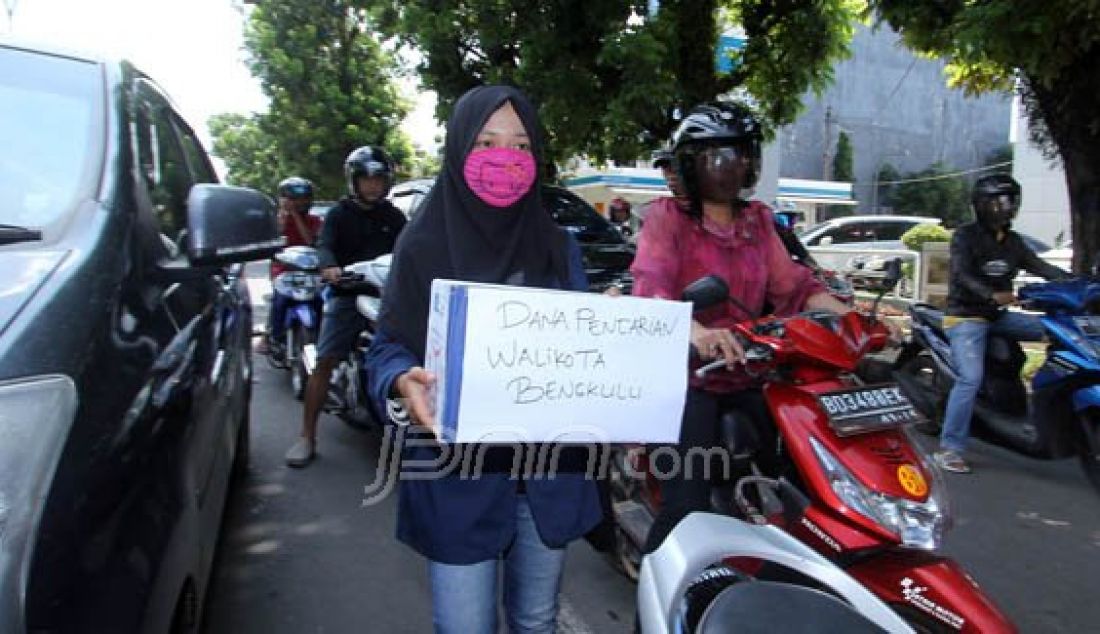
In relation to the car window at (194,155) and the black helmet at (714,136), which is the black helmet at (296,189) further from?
the black helmet at (714,136)

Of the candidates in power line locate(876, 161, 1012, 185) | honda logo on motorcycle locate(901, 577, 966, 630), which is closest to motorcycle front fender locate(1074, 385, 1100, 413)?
honda logo on motorcycle locate(901, 577, 966, 630)

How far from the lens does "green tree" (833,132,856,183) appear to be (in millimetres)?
38875

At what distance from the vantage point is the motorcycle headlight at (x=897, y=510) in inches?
85.3

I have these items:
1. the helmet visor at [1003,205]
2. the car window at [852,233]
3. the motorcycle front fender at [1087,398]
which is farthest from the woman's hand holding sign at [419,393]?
the car window at [852,233]

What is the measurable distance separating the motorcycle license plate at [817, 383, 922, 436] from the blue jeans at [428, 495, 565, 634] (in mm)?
907

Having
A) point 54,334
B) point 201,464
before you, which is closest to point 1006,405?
point 201,464

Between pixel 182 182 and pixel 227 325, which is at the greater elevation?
pixel 182 182

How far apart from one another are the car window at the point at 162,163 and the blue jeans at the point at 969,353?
4.33 meters

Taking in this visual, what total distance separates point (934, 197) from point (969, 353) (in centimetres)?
3731

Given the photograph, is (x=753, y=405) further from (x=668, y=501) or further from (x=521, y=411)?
(x=521, y=411)

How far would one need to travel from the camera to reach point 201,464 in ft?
7.89

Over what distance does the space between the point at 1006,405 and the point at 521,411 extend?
4.48 meters

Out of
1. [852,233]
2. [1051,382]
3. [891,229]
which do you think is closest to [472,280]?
[1051,382]

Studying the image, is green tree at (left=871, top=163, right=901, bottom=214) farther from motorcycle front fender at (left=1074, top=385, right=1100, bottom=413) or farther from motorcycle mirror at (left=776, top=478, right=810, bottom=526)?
motorcycle mirror at (left=776, top=478, right=810, bottom=526)
